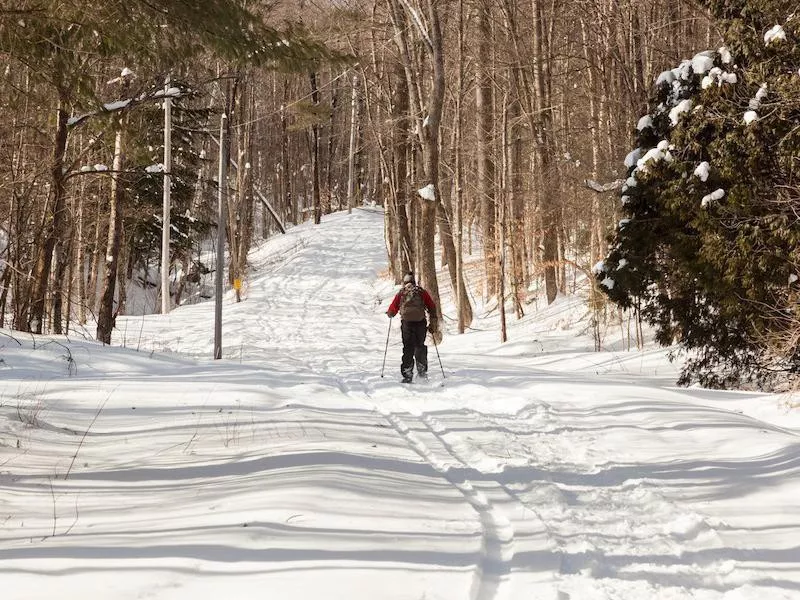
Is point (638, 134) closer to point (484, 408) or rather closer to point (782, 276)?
point (782, 276)

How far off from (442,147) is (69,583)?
2486cm

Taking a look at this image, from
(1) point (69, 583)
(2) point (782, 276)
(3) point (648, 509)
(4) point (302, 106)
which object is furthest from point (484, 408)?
(4) point (302, 106)

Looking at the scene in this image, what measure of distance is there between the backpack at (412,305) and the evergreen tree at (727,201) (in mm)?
3265

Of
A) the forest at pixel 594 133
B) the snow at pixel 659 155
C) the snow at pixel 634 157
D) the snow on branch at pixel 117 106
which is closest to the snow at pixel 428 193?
the forest at pixel 594 133

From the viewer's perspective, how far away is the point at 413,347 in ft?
35.8

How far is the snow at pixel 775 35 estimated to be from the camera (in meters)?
7.99

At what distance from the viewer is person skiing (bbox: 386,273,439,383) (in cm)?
1085

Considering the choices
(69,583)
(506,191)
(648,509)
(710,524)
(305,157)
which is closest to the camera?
(69,583)

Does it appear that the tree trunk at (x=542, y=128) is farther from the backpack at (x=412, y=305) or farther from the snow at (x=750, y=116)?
the snow at (x=750, y=116)

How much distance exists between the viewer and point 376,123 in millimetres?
25422

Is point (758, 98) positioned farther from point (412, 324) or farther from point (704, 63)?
point (412, 324)

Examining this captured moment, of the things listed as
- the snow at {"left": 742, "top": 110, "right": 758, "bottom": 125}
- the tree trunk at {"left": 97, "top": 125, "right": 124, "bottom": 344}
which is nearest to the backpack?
the snow at {"left": 742, "top": 110, "right": 758, "bottom": 125}

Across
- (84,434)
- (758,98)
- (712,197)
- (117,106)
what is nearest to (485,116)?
(712,197)

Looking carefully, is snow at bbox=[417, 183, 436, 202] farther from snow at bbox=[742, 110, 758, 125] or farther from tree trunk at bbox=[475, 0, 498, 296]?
snow at bbox=[742, 110, 758, 125]
